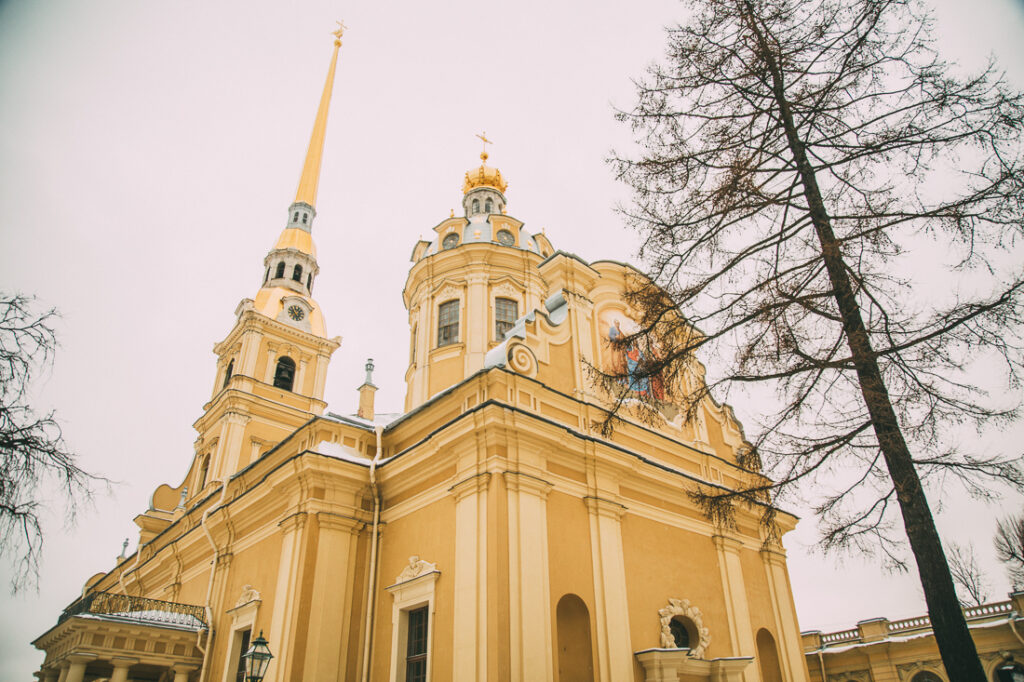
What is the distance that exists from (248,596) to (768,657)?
12520 mm

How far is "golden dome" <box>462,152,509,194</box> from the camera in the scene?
89.5 feet

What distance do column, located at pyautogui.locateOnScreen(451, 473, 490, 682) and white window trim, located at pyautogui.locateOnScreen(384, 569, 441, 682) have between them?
77 centimetres

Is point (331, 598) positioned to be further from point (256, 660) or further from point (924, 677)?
point (924, 677)

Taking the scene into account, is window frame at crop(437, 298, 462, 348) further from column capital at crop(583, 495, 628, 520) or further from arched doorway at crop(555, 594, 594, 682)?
arched doorway at crop(555, 594, 594, 682)

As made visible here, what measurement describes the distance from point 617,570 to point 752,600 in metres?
5.26

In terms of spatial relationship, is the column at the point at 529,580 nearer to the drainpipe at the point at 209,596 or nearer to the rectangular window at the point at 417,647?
the rectangular window at the point at 417,647

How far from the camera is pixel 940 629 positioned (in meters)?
6.40

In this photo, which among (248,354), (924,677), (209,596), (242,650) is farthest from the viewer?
(248,354)

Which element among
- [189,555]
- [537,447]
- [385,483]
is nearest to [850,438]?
[537,447]

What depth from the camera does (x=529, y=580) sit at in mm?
11469

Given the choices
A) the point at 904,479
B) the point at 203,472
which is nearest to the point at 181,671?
the point at 203,472

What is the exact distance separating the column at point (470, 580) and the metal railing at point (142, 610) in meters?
9.15

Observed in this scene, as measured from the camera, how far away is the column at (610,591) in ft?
39.5

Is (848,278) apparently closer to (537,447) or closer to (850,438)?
(850,438)
